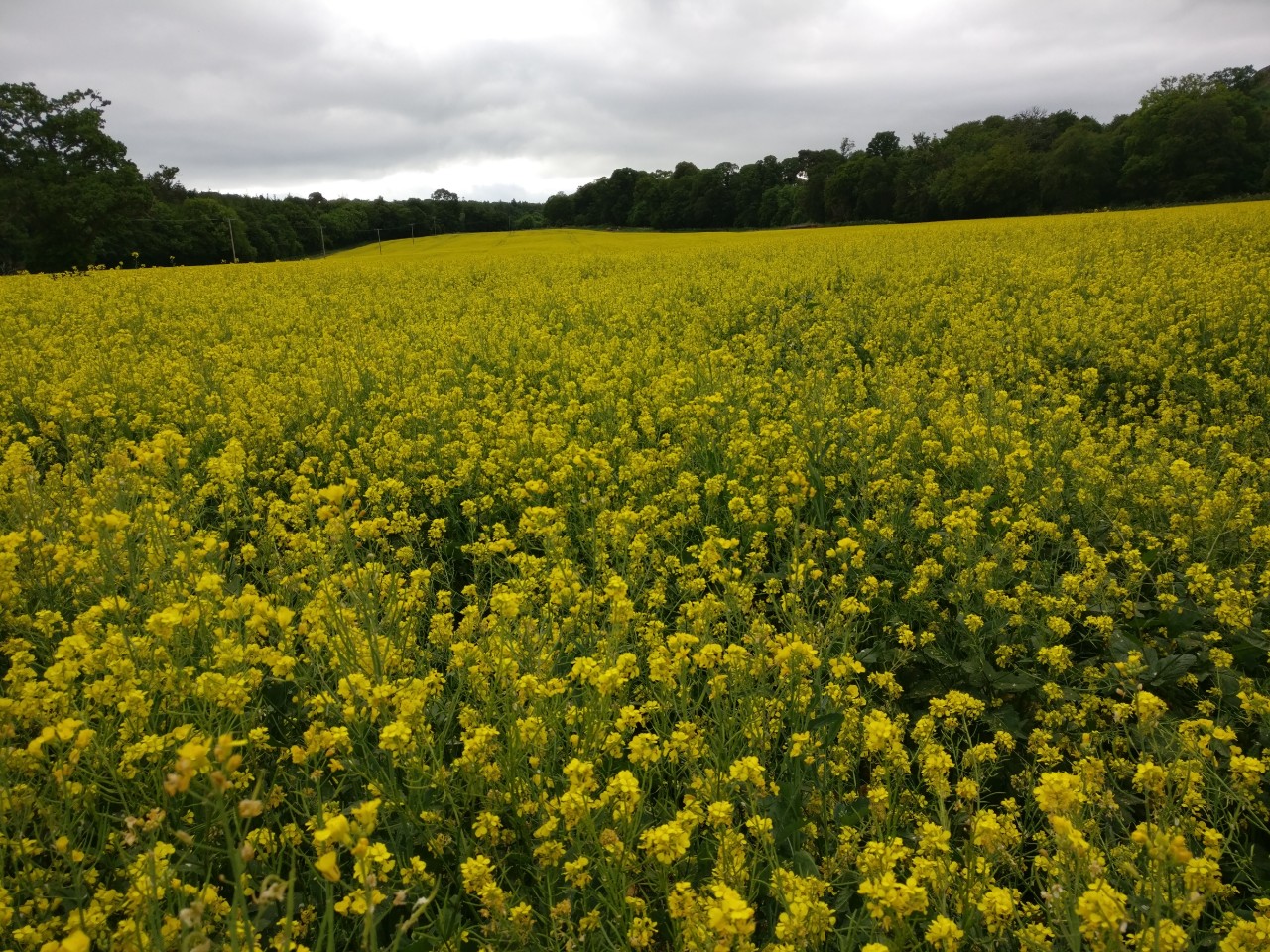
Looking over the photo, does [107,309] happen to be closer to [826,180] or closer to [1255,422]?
[1255,422]

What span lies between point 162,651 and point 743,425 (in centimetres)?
386

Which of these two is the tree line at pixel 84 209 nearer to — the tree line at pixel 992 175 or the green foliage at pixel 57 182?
the green foliage at pixel 57 182

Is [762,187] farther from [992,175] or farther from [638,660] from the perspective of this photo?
[638,660]

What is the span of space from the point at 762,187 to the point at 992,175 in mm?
18513

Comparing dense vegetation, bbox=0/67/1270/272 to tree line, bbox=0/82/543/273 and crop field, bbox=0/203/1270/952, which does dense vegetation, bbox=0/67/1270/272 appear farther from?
crop field, bbox=0/203/1270/952

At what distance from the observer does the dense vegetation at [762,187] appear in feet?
119

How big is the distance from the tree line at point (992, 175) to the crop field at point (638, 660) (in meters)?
39.4

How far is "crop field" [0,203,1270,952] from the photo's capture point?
1.95 metres

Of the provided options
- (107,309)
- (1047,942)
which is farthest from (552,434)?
(107,309)

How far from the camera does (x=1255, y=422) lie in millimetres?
5488

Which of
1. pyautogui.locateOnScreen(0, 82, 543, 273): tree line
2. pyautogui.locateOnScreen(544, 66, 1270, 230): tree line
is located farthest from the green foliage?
pyautogui.locateOnScreen(544, 66, 1270, 230): tree line

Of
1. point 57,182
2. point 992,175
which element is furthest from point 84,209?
point 992,175

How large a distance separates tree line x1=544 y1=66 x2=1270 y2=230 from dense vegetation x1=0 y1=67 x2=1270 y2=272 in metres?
0.09

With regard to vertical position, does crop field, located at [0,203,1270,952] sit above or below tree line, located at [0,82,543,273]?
below
